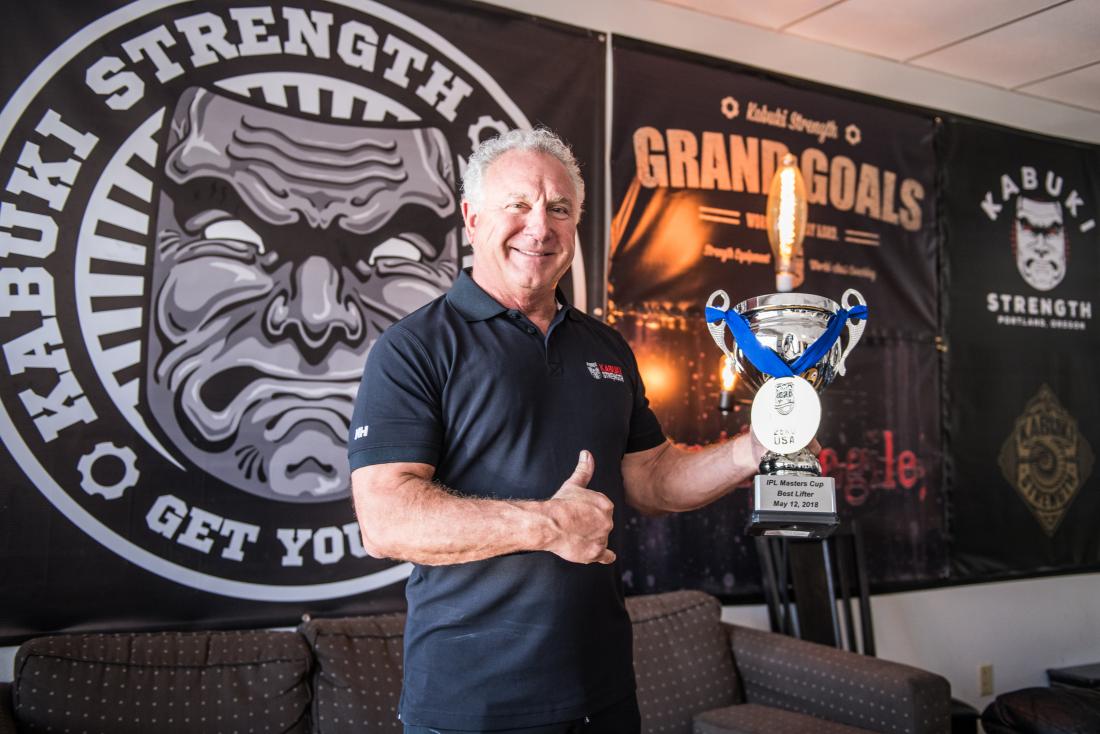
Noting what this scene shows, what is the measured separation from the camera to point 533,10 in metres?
2.97

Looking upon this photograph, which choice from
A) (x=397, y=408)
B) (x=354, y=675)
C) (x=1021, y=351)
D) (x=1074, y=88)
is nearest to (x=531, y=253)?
(x=397, y=408)

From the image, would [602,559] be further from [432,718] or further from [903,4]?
[903,4]

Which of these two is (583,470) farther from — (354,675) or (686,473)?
(354,675)

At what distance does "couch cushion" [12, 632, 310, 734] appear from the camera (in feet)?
6.64

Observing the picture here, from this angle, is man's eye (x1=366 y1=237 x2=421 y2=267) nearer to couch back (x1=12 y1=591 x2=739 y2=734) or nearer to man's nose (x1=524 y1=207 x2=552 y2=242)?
couch back (x1=12 y1=591 x2=739 y2=734)

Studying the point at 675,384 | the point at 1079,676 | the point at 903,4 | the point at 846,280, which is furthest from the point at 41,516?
the point at 1079,676

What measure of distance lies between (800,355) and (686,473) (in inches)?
11.9

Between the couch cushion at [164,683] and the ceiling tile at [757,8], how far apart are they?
252cm

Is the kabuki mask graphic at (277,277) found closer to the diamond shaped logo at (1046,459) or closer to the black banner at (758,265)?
the black banner at (758,265)

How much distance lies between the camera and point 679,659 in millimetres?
2756

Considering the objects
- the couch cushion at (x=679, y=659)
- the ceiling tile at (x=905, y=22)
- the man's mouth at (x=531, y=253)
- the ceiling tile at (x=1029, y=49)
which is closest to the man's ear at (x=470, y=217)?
the man's mouth at (x=531, y=253)

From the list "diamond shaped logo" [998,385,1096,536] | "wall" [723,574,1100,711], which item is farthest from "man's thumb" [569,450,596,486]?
"diamond shaped logo" [998,385,1096,536]

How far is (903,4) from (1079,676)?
2900 millimetres

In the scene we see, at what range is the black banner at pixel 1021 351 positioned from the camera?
3.86 m
